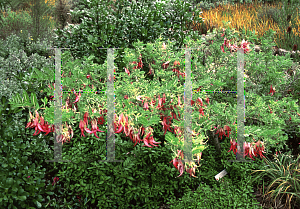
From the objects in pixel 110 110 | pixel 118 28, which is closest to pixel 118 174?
pixel 110 110

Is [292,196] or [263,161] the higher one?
[263,161]

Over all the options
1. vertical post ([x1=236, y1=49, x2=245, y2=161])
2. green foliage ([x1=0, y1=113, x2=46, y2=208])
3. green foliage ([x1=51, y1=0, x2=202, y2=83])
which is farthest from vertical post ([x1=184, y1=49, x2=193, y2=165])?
green foliage ([x1=0, y1=113, x2=46, y2=208])

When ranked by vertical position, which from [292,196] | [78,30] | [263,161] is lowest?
[292,196]

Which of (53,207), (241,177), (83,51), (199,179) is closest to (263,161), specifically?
(241,177)

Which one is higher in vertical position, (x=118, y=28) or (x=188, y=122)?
(x=118, y=28)

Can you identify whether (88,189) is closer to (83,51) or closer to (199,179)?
(199,179)

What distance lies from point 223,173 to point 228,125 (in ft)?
2.40

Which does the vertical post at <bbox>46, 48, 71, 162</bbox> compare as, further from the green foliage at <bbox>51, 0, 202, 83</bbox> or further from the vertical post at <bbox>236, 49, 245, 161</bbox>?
the vertical post at <bbox>236, 49, 245, 161</bbox>

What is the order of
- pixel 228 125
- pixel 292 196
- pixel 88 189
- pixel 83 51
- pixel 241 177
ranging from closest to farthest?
pixel 228 125 → pixel 88 189 → pixel 292 196 → pixel 241 177 → pixel 83 51

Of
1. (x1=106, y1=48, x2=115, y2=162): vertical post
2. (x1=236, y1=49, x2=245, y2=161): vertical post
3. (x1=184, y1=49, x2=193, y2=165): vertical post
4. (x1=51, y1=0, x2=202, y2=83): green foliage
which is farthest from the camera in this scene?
(x1=51, y1=0, x2=202, y2=83): green foliage

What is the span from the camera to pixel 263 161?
8.72 ft

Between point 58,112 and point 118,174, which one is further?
point 118,174

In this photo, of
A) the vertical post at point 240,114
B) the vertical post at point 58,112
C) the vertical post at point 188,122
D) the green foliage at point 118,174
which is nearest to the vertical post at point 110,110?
the green foliage at point 118,174

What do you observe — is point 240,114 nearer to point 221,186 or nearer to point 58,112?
point 221,186
